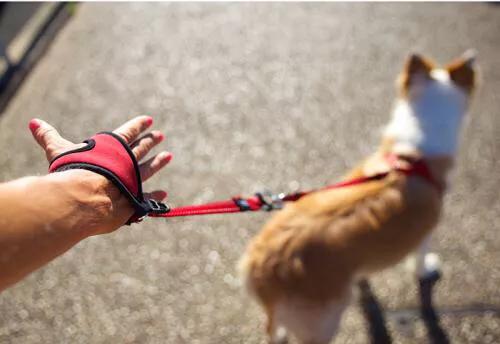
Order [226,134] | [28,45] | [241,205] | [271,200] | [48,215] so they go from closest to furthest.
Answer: [48,215] → [241,205] → [271,200] → [226,134] → [28,45]

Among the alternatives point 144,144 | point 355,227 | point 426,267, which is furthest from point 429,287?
point 144,144

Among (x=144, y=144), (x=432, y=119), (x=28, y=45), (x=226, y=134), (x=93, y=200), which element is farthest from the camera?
(x=28, y=45)

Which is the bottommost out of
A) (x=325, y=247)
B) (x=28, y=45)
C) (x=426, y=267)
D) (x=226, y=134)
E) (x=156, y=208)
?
(x=426, y=267)

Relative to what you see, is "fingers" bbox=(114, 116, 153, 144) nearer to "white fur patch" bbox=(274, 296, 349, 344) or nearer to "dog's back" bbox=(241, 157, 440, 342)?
"dog's back" bbox=(241, 157, 440, 342)

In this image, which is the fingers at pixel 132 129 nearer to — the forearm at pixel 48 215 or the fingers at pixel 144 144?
the fingers at pixel 144 144

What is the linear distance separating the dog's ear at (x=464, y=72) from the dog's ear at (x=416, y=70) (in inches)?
4.7

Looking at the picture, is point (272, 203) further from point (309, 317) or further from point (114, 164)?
point (114, 164)

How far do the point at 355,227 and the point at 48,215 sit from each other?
4.23 feet

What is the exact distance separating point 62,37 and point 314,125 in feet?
9.09

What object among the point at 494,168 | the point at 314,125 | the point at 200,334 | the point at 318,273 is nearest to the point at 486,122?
the point at 494,168

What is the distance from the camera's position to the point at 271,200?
2.16 m

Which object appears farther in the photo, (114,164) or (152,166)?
(152,166)

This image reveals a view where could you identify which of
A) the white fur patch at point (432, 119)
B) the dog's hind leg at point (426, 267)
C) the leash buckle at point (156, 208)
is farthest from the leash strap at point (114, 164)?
the dog's hind leg at point (426, 267)

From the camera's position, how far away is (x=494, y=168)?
3.34m
